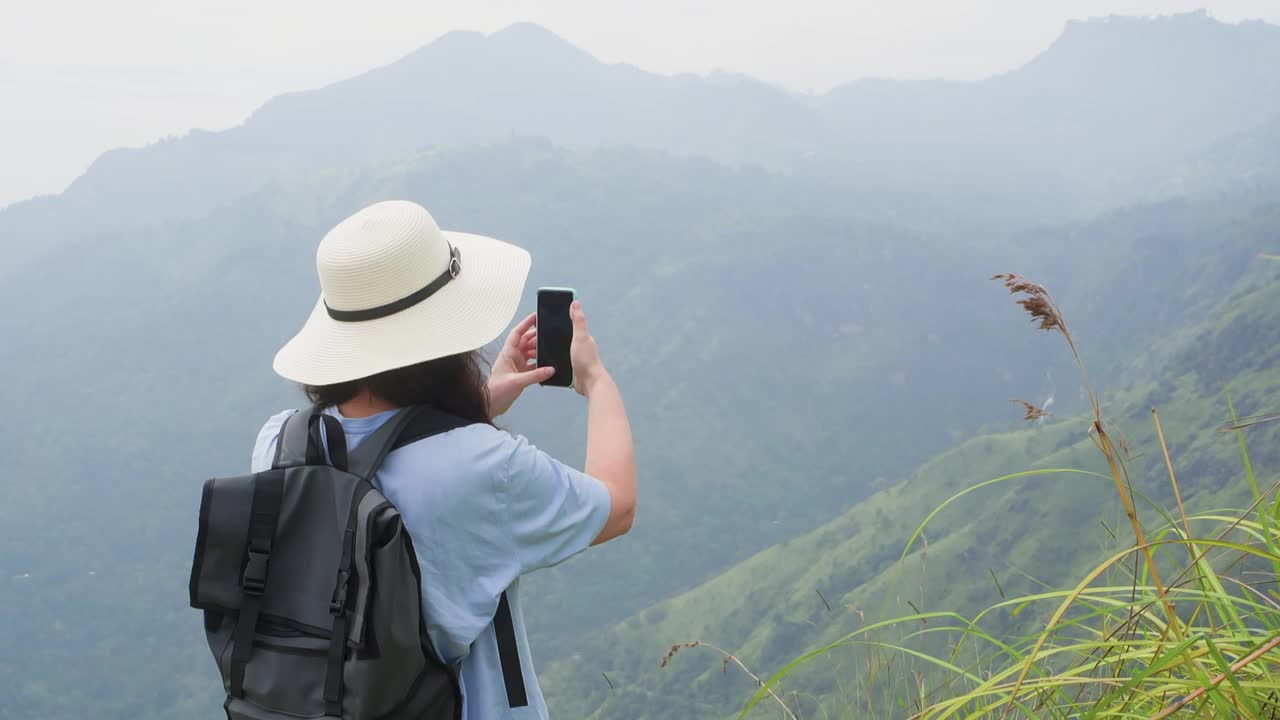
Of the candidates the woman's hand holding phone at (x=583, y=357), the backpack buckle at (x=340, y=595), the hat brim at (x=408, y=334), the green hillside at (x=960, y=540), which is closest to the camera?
the backpack buckle at (x=340, y=595)

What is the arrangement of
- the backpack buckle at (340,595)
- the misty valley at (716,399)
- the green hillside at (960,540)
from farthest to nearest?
the misty valley at (716,399) → the green hillside at (960,540) → the backpack buckle at (340,595)

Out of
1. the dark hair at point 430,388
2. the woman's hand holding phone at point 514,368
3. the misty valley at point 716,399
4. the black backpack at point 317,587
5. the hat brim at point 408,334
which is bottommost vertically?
the misty valley at point 716,399

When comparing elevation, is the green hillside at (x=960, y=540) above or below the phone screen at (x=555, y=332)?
below

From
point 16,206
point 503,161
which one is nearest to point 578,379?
point 503,161

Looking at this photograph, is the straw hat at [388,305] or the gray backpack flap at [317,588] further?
the straw hat at [388,305]

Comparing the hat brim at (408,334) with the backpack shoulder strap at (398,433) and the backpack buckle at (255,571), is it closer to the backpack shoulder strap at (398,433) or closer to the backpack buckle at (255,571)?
the backpack shoulder strap at (398,433)

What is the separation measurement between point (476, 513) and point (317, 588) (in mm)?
245

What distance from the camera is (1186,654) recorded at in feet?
3.71

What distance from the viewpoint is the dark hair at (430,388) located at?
1.45 meters

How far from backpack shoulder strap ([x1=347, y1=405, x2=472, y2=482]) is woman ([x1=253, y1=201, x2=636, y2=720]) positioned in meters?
0.02

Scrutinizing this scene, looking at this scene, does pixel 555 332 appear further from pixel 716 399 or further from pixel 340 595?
pixel 716 399

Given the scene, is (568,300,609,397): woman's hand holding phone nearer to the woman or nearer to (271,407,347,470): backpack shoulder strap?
the woman

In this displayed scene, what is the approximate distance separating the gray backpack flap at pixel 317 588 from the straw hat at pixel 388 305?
0.12 meters

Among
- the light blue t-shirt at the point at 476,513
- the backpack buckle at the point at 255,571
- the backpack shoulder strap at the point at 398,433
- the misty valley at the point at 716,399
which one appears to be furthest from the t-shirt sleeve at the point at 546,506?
the misty valley at the point at 716,399
